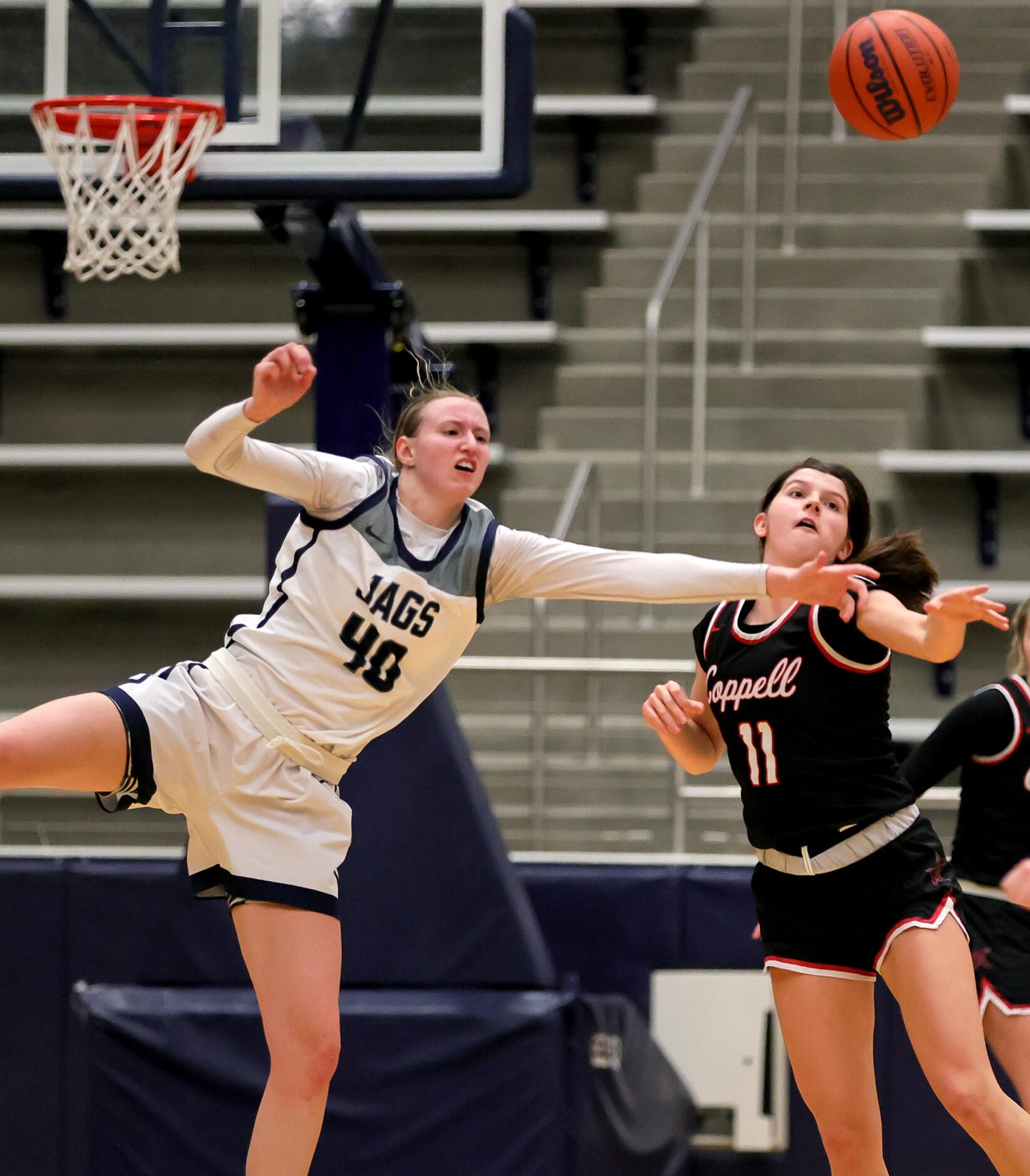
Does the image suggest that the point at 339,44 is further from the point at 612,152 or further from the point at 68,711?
the point at 612,152

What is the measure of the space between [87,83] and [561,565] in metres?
2.66

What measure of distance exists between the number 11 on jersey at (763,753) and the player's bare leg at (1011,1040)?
123cm

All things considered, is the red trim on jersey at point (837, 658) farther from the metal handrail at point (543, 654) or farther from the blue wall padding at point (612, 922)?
the metal handrail at point (543, 654)

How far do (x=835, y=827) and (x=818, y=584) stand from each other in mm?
698

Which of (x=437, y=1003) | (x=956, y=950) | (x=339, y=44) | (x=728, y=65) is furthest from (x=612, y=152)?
(x=956, y=950)

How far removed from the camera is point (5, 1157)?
5812 millimetres

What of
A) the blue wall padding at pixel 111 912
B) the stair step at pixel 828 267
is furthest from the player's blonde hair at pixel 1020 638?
the stair step at pixel 828 267

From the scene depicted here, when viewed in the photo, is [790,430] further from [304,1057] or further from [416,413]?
[304,1057]

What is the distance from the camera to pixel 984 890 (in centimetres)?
469

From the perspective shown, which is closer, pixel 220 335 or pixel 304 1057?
pixel 304 1057

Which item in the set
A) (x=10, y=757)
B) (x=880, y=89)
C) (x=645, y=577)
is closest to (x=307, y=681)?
(x=10, y=757)

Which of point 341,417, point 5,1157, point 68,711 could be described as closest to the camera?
point 68,711

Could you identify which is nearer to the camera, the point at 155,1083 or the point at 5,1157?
the point at 155,1083

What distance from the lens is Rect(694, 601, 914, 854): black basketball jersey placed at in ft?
12.5
